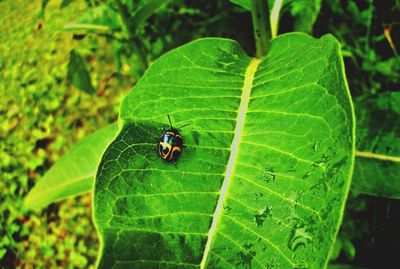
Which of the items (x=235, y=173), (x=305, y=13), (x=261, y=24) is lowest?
(x=235, y=173)

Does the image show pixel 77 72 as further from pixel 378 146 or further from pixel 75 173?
pixel 378 146

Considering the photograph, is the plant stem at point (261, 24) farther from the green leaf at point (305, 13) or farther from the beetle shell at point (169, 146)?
the green leaf at point (305, 13)

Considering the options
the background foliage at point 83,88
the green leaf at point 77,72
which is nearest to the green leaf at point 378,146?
the background foliage at point 83,88

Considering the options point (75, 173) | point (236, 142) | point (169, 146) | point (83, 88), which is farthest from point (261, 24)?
Answer: point (83, 88)

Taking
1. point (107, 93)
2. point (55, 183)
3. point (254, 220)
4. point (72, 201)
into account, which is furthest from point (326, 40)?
point (107, 93)

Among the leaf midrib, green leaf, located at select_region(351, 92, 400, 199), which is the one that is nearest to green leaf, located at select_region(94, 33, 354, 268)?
the leaf midrib
